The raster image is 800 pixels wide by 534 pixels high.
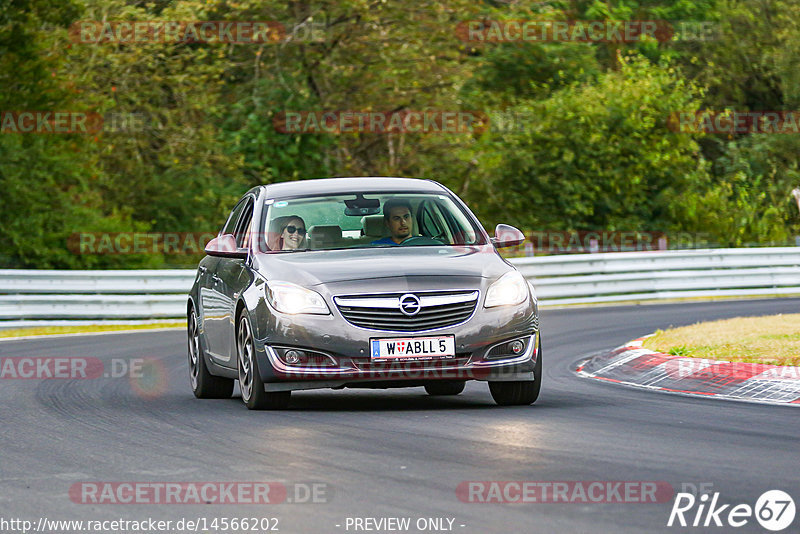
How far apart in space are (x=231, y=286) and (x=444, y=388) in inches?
78.5

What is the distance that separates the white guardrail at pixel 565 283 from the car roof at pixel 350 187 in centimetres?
1240

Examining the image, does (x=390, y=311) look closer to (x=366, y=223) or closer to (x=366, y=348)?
(x=366, y=348)

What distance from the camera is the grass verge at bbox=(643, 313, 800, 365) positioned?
41.4ft

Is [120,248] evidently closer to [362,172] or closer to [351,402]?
[362,172]

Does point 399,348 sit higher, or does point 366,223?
point 366,223

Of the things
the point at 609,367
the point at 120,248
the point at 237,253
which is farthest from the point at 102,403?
the point at 120,248

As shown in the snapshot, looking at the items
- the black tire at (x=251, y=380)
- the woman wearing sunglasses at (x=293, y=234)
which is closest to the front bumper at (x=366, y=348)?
the black tire at (x=251, y=380)

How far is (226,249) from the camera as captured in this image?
449 inches

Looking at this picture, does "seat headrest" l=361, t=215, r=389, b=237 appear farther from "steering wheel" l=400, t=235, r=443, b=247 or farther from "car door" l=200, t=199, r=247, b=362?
"car door" l=200, t=199, r=247, b=362

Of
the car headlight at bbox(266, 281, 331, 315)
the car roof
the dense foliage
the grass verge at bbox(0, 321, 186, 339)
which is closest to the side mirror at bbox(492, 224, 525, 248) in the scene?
the car roof

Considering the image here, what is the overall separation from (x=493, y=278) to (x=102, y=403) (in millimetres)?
3390

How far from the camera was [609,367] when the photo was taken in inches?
544

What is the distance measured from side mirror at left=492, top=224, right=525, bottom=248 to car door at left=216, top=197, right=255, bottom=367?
75.4 inches

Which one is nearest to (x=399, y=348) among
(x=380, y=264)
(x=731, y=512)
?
(x=380, y=264)
